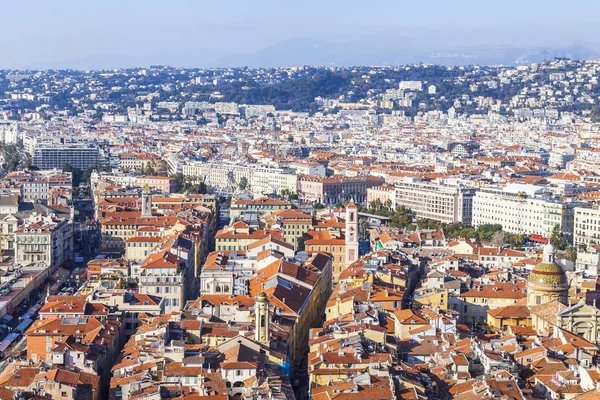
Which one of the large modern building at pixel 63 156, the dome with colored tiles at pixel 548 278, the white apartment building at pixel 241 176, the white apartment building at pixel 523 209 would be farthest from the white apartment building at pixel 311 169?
the dome with colored tiles at pixel 548 278

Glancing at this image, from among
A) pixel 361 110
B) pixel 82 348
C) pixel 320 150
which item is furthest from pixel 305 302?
pixel 361 110

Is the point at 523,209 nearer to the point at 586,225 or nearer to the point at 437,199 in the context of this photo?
the point at 586,225

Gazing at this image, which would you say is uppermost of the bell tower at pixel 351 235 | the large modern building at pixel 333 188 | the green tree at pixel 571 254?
the bell tower at pixel 351 235

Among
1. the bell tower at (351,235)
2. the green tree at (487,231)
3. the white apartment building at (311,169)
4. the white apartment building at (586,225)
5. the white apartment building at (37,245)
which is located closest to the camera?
the bell tower at (351,235)

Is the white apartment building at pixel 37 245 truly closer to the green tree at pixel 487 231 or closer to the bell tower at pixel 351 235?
the bell tower at pixel 351 235

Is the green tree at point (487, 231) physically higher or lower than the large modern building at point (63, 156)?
lower

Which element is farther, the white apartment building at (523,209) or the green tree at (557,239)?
the white apartment building at (523,209)
